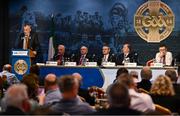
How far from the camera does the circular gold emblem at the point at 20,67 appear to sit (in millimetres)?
10654

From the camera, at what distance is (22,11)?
14.2m

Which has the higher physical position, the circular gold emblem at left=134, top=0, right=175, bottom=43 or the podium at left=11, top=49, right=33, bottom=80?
the circular gold emblem at left=134, top=0, right=175, bottom=43

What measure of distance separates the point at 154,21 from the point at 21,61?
4.62 metres

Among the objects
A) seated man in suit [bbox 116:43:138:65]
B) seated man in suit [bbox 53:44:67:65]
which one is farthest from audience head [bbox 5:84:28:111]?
seated man in suit [bbox 53:44:67:65]

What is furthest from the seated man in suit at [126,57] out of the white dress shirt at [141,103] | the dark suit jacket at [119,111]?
the dark suit jacket at [119,111]

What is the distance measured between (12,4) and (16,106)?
36.0ft

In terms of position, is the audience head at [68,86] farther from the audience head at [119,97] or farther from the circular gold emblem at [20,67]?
the circular gold emblem at [20,67]

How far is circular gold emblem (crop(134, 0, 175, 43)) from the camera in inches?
518

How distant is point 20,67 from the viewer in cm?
1072

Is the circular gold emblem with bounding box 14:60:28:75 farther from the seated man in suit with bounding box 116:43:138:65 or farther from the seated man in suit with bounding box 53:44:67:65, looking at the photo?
the seated man in suit with bounding box 116:43:138:65

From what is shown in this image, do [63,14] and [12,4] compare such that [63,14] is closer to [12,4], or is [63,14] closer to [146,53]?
[12,4]

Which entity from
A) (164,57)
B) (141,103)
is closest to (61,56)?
(164,57)

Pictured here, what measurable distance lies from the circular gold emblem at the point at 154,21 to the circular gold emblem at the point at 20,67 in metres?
4.18

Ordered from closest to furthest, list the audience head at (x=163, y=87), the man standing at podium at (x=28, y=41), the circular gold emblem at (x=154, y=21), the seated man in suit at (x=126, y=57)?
the audience head at (x=163, y=87) → the seated man in suit at (x=126, y=57) → the man standing at podium at (x=28, y=41) → the circular gold emblem at (x=154, y=21)
